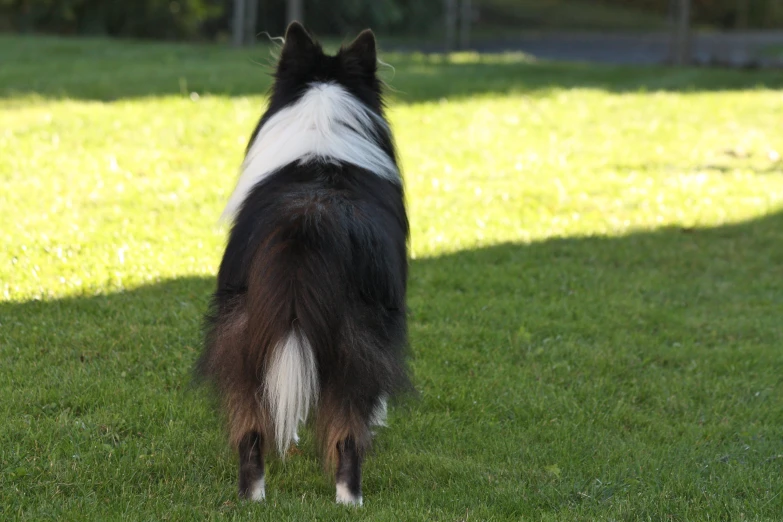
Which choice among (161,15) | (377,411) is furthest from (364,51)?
(161,15)

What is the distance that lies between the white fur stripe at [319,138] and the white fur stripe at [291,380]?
3.19 feet

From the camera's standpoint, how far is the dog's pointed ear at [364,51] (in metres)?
4.66

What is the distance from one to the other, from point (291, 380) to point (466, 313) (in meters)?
3.48

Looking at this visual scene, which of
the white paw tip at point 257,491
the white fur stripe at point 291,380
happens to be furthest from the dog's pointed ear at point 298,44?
the white paw tip at point 257,491

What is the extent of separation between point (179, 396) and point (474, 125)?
8.88 m

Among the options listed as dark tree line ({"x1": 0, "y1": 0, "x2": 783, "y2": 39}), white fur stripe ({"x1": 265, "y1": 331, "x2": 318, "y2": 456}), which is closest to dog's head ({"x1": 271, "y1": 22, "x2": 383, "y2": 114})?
white fur stripe ({"x1": 265, "y1": 331, "x2": 318, "y2": 456})

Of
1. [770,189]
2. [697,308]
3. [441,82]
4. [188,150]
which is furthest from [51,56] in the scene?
[697,308]

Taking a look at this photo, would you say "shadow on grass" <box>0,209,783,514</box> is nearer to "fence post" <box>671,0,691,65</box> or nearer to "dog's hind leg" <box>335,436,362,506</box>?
"dog's hind leg" <box>335,436,362,506</box>

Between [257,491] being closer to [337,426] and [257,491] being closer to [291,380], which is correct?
[337,426]

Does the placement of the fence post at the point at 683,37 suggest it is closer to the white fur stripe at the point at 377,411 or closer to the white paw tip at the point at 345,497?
the white fur stripe at the point at 377,411

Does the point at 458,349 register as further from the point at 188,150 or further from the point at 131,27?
the point at 131,27

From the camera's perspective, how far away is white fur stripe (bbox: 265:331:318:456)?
3516 mm

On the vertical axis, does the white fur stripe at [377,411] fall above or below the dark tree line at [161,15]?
below

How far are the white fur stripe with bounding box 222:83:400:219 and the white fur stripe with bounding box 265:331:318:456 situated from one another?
97 cm
